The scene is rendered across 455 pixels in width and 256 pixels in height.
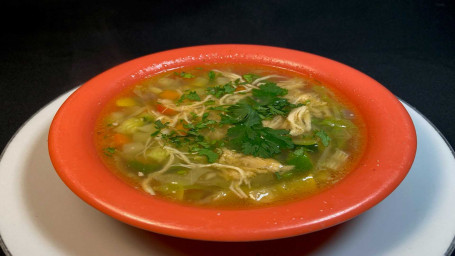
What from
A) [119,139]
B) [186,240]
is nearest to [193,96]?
[119,139]

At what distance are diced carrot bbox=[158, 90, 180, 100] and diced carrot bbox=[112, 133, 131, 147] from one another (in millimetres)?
514

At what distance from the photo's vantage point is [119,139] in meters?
2.56

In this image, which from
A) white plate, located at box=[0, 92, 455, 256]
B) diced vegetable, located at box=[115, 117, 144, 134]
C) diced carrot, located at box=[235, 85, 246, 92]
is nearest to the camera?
white plate, located at box=[0, 92, 455, 256]

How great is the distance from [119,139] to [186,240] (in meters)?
0.75

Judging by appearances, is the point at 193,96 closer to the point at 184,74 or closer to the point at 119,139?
the point at 184,74

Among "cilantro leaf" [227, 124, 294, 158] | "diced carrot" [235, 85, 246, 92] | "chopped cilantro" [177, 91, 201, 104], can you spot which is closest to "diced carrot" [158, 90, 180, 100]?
"chopped cilantro" [177, 91, 201, 104]

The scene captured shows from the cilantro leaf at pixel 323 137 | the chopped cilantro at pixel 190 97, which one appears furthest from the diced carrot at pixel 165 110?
the cilantro leaf at pixel 323 137

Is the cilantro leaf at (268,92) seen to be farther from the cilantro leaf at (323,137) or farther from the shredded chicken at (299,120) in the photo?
the cilantro leaf at (323,137)

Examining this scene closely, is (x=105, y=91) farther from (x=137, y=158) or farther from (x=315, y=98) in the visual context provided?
(x=315, y=98)

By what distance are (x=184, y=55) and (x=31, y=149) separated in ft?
4.20

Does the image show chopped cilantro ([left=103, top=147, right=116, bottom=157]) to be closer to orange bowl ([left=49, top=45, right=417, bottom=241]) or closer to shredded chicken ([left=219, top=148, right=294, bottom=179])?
→ orange bowl ([left=49, top=45, right=417, bottom=241])

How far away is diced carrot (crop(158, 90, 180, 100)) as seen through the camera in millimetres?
3017

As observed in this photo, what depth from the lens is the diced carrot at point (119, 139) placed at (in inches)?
99.8

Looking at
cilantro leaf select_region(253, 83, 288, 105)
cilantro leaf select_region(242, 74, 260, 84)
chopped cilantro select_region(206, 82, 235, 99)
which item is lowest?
chopped cilantro select_region(206, 82, 235, 99)
